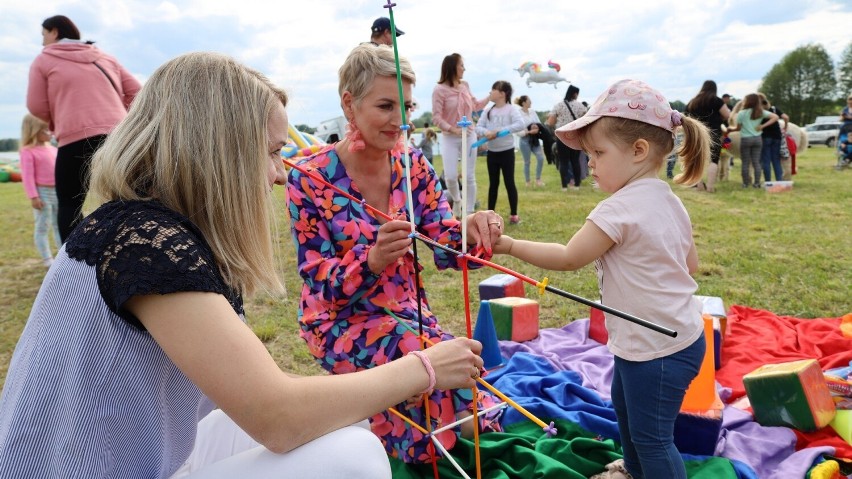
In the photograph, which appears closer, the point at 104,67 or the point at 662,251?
the point at 662,251

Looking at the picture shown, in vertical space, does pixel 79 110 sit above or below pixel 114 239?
above

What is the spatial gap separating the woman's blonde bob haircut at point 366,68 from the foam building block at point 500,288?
166 cm

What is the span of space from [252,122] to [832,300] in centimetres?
388

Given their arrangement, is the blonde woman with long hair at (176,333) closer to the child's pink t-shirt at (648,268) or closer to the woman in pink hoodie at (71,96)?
the child's pink t-shirt at (648,268)

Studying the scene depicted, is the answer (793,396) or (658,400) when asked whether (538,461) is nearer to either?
A: (658,400)

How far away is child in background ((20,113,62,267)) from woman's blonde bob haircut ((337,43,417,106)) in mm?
4585

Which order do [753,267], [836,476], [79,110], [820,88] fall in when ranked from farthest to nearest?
[820,88], [753,267], [79,110], [836,476]

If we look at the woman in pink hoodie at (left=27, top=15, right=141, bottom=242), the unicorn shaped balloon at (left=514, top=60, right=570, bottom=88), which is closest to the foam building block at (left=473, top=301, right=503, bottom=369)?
the woman in pink hoodie at (left=27, top=15, right=141, bottom=242)

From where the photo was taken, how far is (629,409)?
1.74 meters

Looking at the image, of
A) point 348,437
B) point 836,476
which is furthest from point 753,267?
point 348,437

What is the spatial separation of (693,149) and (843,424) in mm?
1238

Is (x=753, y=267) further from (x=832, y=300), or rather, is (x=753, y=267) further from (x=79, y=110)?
(x=79, y=110)

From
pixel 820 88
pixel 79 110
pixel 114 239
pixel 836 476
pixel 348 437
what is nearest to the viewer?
pixel 114 239

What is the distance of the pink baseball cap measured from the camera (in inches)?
65.6
